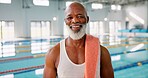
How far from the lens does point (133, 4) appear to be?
24359mm

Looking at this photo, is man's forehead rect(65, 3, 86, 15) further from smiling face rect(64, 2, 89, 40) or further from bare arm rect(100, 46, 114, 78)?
bare arm rect(100, 46, 114, 78)

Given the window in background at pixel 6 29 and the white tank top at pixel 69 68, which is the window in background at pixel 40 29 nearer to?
the window in background at pixel 6 29

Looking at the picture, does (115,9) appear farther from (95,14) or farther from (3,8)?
(3,8)

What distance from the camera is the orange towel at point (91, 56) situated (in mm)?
1268

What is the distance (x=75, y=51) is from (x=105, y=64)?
9.2 inches

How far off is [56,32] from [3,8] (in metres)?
5.95

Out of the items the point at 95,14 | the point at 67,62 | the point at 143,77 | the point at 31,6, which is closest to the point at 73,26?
the point at 67,62

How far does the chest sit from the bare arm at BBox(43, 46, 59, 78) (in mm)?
89

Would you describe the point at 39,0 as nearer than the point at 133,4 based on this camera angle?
Yes

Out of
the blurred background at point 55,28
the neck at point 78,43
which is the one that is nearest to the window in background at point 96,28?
the blurred background at point 55,28

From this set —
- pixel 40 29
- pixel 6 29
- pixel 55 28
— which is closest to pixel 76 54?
pixel 6 29

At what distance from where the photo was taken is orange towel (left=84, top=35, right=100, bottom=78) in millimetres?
1268

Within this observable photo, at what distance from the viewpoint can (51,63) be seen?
136 cm

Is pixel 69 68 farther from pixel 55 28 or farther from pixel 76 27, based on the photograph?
pixel 55 28
